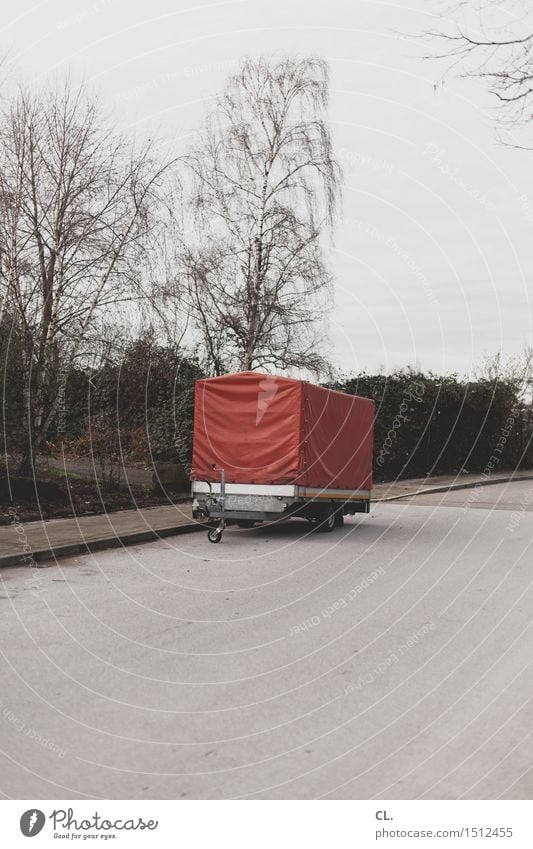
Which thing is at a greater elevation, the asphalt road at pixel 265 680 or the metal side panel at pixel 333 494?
the metal side panel at pixel 333 494

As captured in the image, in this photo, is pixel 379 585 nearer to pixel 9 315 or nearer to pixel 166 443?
pixel 9 315

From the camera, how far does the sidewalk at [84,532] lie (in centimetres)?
1138

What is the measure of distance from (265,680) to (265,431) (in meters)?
9.28

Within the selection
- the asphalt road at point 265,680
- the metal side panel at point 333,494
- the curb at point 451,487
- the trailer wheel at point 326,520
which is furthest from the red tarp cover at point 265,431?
the curb at point 451,487

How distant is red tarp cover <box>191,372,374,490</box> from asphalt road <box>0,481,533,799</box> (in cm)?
341

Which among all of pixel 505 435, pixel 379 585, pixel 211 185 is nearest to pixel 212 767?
pixel 379 585

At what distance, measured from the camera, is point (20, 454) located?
16.2m

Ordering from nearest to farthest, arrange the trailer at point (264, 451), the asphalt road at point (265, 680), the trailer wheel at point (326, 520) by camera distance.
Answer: the asphalt road at point (265, 680), the trailer at point (264, 451), the trailer wheel at point (326, 520)

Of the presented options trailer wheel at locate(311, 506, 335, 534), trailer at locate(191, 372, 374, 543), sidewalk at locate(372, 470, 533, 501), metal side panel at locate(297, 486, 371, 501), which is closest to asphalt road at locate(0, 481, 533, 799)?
trailer at locate(191, 372, 374, 543)

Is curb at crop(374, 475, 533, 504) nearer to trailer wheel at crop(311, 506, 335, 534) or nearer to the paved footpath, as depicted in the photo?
trailer wheel at crop(311, 506, 335, 534)

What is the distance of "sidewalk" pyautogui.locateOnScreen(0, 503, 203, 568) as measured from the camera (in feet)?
37.3

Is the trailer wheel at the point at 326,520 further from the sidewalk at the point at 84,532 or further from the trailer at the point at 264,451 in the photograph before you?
the sidewalk at the point at 84,532

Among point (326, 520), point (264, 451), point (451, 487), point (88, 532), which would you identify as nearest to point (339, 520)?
point (326, 520)

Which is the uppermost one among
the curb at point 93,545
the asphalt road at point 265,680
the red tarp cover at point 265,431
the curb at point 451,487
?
the red tarp cover at point 265,431
